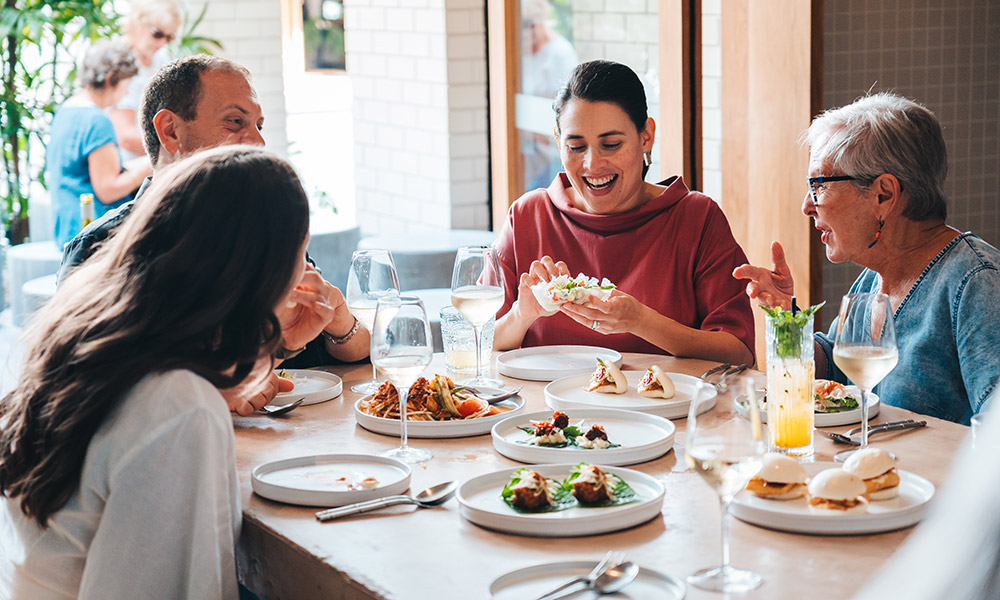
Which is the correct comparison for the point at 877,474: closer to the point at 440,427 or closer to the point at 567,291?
the point at 440,427

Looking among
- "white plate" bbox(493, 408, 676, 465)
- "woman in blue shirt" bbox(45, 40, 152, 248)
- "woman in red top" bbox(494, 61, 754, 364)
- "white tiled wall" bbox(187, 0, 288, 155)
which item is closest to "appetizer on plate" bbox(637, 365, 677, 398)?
"white plate" bbox(493, 408, 676, 465)

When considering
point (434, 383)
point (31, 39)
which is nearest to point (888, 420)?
point (434, 383)

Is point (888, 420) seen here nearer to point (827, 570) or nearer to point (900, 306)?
point (900, 306)

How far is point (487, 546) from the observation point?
1412mm

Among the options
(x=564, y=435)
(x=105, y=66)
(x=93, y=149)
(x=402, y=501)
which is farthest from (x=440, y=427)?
(x=105, y=66)

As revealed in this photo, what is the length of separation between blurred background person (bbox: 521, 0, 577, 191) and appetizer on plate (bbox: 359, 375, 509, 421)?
10.5 feet

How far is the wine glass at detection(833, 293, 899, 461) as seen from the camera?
166 cm

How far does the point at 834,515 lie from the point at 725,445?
0.91 ft

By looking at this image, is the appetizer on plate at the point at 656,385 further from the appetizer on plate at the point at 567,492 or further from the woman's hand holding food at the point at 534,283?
the appetizer on plate at the point at 567,492

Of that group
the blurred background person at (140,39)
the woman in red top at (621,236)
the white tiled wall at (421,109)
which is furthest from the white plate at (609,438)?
the blurred background person at (140,39)

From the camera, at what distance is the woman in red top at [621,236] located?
273 cm

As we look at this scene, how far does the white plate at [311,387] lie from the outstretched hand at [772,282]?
0.89 m

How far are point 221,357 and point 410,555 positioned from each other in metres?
0.39

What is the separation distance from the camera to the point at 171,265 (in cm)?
146
